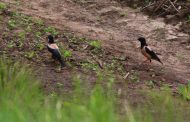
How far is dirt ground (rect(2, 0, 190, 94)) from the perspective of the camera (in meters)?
10.5

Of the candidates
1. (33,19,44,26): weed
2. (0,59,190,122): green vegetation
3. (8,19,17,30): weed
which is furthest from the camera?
(33,19,44,26): weed

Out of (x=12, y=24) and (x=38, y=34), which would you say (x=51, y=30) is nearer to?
(x=38, y=34)

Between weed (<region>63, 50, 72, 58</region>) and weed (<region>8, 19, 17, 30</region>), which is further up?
weed (<region>8, 19, 17, 30</region>)

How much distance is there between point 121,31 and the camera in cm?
1287

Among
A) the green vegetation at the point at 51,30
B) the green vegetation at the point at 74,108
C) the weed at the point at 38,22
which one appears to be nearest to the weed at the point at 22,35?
the green vegetation at the point at 51,30

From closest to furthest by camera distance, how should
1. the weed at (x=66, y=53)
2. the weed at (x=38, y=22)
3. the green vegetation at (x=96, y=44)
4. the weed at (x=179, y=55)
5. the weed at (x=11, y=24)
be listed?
the weed at (x=66, y=53)
the green vegetation at (x=96, y=44)
the weed at (x=11, y=24)
the weed at (x=179, y=55)
the weed at (x=38, y=22)

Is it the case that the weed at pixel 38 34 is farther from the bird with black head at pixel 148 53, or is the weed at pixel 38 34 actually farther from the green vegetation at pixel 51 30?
the bird with black head at pixel 148 53

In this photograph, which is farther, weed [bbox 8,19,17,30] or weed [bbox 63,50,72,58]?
weed [bbox 8,19,17,30]

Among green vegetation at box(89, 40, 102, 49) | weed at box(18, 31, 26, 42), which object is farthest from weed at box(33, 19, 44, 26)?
green vegetation at box(89, 40, 102, 49)

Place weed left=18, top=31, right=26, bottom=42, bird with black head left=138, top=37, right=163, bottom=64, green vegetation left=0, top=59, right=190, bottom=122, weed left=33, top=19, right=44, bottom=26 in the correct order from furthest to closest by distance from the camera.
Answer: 1. weed left=33, top=19, right=44, bottom=26
2. weed left=18, top=31, right=26, bottom=42
3. bird with black head left=138, top=37, right=163, bottom=64
4. green vegetation left=0, top=59, right=190, bottom=122

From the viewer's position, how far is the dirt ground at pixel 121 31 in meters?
10.5

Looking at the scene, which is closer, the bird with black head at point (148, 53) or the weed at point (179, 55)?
the bird with black head at point (148, 53)

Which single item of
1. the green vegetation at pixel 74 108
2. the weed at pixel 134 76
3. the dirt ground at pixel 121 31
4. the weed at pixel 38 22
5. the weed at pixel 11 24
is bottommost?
the weed at pixel 134 76

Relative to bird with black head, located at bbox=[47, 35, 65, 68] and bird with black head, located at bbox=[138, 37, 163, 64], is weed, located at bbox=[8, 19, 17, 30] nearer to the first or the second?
bird with black head, located at bbox=[47, 35, 65, 68]
